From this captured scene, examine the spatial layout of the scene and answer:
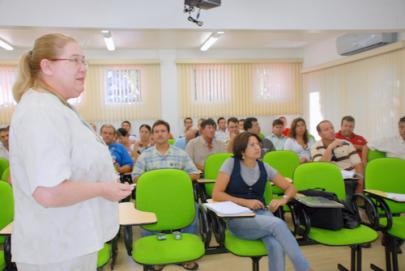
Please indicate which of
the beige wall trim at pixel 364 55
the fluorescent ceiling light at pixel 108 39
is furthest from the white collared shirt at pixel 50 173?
the beige wall trim at pixel 364 55

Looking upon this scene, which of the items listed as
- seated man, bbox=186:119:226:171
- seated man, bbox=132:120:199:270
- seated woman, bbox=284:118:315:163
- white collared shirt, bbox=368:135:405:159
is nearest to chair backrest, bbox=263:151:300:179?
seated woman, bbox=284:118:315:163

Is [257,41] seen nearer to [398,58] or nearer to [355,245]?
[398,58]

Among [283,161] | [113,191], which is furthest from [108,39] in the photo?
[113,191]

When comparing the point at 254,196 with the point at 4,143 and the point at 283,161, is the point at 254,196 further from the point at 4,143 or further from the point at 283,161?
the point at 4,143

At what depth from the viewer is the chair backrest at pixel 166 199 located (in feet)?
9.53

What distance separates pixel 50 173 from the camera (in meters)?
1.05

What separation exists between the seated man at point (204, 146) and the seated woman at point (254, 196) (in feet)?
5.47

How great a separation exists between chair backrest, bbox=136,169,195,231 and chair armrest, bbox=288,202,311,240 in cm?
79

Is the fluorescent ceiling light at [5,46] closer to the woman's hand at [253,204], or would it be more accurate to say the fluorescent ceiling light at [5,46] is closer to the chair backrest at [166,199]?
the chair backrest at [166,199]

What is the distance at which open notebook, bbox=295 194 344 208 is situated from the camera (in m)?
2.71

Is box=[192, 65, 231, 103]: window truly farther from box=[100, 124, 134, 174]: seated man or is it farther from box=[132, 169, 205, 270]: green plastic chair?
box=[132, 169, 205, 270]: green plastic chair

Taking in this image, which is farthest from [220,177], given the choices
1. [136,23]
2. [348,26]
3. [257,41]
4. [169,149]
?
[257,41]

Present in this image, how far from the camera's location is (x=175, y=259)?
2410mm

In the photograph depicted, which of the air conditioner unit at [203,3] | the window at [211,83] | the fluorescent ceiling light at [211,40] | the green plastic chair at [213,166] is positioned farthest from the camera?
the window at [211,83]
